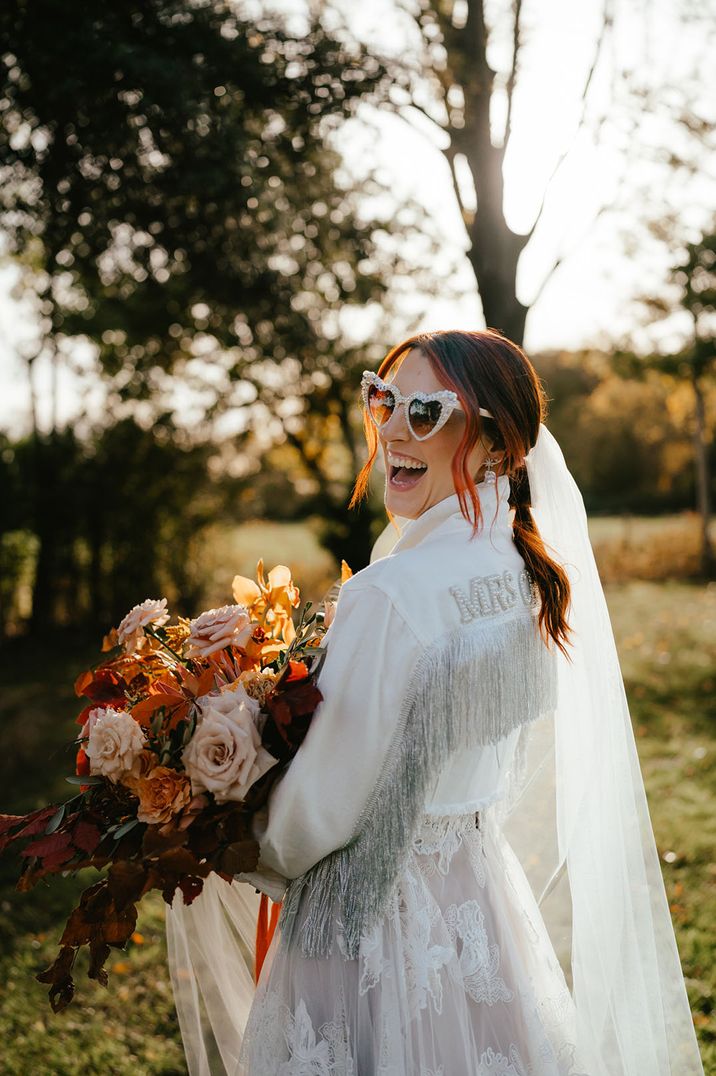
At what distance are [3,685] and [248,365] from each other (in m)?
5.76

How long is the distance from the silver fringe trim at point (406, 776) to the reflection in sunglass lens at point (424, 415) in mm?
426

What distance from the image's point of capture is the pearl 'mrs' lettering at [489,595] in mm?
1733

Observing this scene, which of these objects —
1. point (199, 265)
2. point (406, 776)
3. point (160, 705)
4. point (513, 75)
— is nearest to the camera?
point (406, 776)

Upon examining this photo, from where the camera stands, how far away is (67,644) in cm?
1212

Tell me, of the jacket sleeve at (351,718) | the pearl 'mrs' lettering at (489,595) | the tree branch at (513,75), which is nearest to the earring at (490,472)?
the pearl 'mrs' lettering at (489,595)

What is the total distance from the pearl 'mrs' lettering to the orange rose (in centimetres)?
63

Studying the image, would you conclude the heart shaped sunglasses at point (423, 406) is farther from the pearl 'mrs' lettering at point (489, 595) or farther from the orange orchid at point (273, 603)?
the orange orchid at point (273, 603)

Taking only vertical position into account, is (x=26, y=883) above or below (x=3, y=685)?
above

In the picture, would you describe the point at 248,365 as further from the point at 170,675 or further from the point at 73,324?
the point at 170,675

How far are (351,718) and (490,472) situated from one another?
0.66 m

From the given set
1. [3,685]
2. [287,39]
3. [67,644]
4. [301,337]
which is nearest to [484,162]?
[287,39]

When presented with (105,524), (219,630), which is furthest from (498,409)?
(105,524)

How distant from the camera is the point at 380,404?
6.44 ft

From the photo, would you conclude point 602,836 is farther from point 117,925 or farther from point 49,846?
point 49,846
